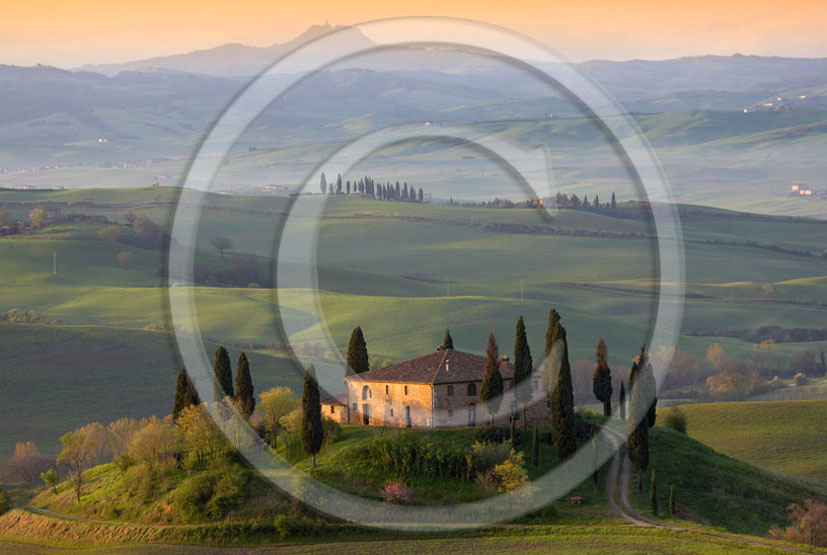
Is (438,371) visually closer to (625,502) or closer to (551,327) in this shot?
(551,327)

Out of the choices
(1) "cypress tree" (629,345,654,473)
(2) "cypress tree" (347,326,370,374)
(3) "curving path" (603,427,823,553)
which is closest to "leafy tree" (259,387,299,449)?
(2) "cypress tree" (347,326,370,374)

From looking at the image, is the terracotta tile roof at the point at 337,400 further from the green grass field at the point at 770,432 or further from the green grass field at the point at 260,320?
the green grass field at the point at 770,432

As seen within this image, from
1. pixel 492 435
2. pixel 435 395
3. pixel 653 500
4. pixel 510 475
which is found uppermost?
pixel 435 395

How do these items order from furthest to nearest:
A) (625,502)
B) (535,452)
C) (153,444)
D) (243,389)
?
(243,389) → (153,444) → (535,452) → (625,502)

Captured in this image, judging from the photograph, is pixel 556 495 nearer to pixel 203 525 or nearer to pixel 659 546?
pixel 659 546

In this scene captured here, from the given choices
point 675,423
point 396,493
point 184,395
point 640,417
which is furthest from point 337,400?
point 675,423

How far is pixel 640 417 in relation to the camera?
6631cm

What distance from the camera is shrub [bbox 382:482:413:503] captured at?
62.9 metres

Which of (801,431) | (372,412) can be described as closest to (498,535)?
(372,412)

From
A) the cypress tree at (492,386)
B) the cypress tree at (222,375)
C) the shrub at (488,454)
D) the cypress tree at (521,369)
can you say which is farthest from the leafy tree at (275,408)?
the shrub at (488,454)

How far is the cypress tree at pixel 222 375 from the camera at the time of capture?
75625 mm

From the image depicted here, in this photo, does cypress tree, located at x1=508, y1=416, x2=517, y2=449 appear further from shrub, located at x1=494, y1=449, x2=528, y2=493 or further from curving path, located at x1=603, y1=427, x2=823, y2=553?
curving path, located at x1=603, y1=427, x2=823, y2=553

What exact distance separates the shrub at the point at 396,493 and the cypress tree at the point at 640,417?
13599mm

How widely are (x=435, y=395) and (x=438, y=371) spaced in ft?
5.31
